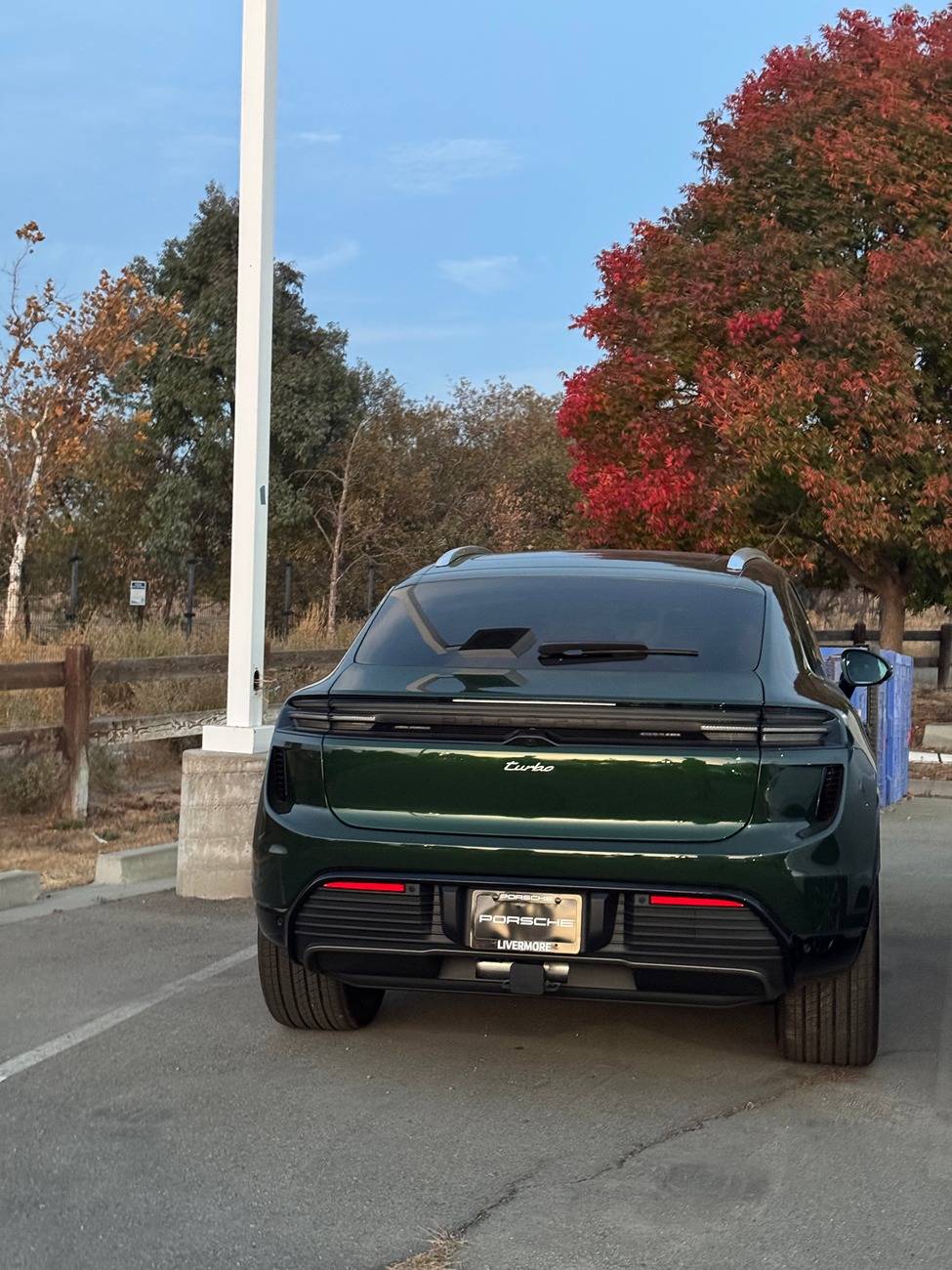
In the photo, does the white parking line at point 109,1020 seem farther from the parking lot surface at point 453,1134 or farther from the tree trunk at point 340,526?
the tree trunk at point 340,526

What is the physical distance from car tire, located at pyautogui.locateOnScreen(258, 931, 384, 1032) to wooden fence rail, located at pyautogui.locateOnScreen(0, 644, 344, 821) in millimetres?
5355

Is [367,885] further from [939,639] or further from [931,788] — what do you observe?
[939,639]

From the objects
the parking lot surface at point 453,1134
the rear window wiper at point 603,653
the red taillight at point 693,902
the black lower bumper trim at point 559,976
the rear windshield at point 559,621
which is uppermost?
the rear windshield at point 559,621

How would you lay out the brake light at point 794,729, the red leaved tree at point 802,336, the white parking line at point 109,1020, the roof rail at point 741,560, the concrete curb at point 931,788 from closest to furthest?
the brake light at point 794,729
the white parking line at point 109,1020
the roof rail at point 741,560
the concrete curb at point 931,788
the red leaved tree at point 802,336

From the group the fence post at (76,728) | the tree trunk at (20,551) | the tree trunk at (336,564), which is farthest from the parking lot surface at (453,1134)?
the tree trunk at (336,564)

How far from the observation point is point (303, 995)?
5535 millimetres

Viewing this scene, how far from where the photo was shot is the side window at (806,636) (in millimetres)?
5800

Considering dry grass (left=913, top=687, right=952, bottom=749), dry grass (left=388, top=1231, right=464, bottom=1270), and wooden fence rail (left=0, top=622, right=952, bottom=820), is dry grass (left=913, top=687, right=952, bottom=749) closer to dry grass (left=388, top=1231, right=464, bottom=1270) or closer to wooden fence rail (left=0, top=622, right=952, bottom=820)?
wooden fence rail (left=0, top=622, right=952, bottom=820)

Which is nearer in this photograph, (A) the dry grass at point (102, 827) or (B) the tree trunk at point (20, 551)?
(A) the dry grass at point (102, 827)

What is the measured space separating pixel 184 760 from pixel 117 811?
11.8 ft

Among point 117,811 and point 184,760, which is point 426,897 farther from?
point 117,811

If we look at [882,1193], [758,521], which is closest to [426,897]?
[882,1193]

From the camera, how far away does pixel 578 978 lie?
16.0ft

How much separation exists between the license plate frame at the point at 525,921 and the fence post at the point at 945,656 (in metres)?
20.1
